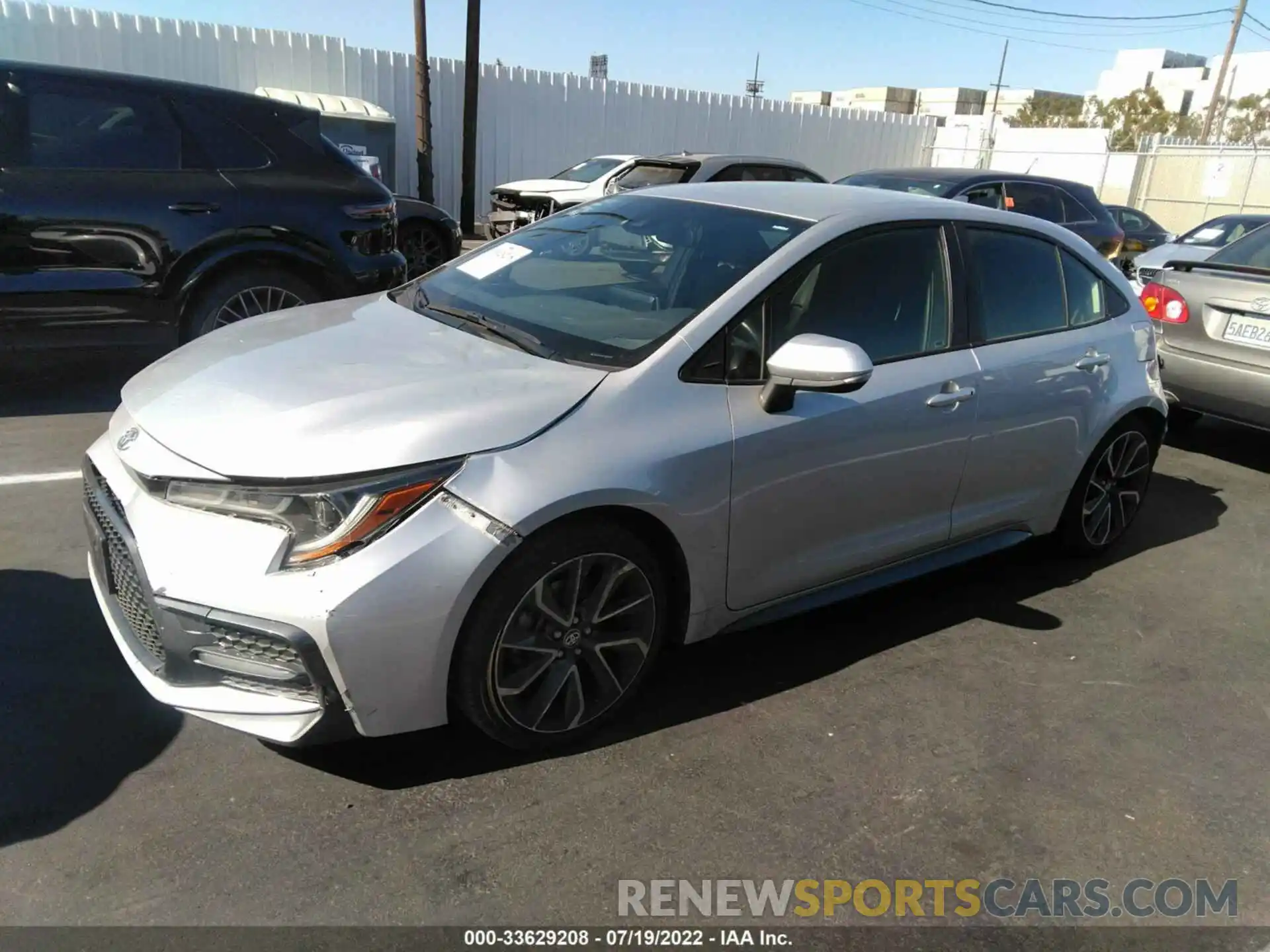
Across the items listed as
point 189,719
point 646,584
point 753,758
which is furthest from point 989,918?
point 189,719

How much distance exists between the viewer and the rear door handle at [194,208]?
18.4ft

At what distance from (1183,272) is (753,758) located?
5136mm

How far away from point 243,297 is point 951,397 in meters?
4.29

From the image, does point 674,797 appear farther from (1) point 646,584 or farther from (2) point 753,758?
(1) point 646,584

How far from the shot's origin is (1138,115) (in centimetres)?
6044

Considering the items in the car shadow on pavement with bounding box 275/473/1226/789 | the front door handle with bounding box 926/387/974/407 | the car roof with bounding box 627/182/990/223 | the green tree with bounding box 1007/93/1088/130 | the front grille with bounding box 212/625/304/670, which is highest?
the green tree with bounding box 1007/93/1088/130

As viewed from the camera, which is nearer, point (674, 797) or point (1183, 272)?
point (674, 797)

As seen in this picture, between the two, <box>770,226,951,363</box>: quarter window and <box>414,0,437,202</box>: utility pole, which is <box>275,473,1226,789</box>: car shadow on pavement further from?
<box>414,0,437,202</box>: utility pole

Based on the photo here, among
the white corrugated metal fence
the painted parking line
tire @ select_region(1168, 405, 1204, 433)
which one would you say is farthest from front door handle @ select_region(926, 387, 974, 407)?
the white corrugated metal fence

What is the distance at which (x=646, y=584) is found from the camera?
2.94m

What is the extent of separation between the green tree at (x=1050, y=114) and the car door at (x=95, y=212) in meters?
52.7

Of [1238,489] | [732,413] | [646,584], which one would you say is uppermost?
[732,413]

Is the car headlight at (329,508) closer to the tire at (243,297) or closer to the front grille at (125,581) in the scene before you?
the front grille at (125,581)

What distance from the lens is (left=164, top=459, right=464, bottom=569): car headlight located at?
2.42 meters
